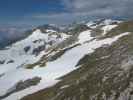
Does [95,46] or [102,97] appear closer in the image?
[102,97]

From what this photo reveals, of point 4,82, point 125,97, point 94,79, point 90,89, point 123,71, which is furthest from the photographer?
point 4,82

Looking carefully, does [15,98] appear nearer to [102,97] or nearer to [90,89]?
[90,89]

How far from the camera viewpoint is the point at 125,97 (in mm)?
56375

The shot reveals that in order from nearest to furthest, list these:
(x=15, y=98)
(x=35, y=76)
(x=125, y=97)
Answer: (x=125, y=97)
(x=15, y=98)
(x=35, y=76)

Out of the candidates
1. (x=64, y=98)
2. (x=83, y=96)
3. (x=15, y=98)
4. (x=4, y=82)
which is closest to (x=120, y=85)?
(x=83, y=96)

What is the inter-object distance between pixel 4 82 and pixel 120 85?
148737 millimetres

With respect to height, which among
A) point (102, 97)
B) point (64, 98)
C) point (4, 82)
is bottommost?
point (4, 82)

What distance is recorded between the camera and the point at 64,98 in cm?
7819

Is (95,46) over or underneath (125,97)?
underneath

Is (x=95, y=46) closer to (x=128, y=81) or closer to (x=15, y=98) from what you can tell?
(x=15, y=98)

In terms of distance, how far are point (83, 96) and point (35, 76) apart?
95314mm

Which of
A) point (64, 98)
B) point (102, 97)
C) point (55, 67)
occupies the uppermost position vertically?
point (102, 97)

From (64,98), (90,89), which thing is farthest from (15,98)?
(90,89)

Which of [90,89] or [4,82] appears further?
[4,82]
